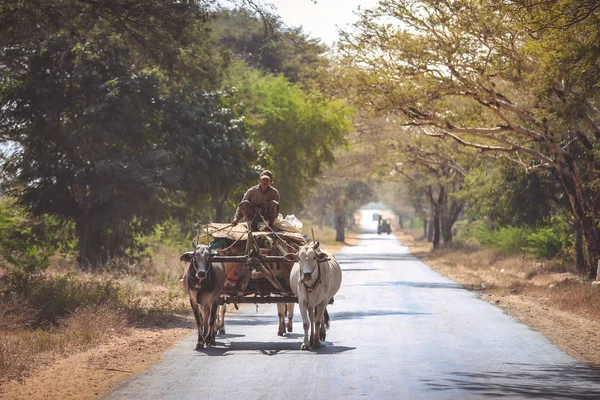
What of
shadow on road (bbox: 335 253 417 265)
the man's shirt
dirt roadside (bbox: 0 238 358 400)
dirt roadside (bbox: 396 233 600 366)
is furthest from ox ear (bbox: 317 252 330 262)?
shadow on road (bbox: 335 253 417 265)

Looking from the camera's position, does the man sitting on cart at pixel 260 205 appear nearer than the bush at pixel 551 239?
Yes

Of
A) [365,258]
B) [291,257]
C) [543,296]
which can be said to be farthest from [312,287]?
[365,258]

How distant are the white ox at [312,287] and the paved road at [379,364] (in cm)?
31

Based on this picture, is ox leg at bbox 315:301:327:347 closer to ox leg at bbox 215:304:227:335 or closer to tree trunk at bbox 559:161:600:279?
ox leg at bbox 215:304:227:335

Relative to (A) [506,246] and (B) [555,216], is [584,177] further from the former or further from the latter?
(A) [506,246]

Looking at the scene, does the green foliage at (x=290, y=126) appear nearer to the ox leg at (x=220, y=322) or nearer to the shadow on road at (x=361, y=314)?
the shadow on road at (x=361, y=314)

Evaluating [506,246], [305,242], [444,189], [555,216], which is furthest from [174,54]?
[444,189]

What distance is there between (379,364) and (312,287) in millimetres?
2065

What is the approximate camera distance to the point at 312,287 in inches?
547

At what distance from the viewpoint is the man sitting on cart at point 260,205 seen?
1617 cm

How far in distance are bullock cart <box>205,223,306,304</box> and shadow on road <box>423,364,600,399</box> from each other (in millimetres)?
4256

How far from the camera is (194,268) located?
1423 centimetres

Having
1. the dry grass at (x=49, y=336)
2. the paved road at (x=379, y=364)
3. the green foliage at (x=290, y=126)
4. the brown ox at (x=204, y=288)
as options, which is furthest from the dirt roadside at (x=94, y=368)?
the green foliage at (x=290, y=126)

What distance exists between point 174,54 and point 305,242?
693 centimetres
